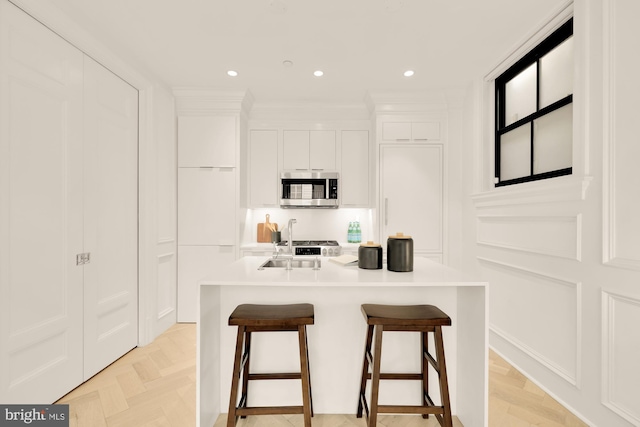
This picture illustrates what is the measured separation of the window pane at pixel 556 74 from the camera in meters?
2.15

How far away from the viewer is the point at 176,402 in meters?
2.04

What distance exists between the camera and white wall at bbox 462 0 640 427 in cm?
159

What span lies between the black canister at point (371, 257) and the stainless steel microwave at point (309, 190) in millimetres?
2021

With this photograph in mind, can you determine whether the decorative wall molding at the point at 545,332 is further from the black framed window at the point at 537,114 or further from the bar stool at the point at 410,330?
the bar stool at the point at 410,330

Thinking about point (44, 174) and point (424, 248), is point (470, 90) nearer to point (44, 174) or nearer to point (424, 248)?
point (424, 248)

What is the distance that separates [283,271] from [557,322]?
75.7 inches

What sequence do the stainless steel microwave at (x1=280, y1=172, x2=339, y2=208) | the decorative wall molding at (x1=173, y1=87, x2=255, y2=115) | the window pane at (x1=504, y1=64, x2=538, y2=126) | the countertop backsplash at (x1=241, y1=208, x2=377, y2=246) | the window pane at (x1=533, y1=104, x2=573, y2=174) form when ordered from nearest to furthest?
the window pane at (x1=533, y1=104, x2=573, y2=174) → the window pane at (x1=504, y1=64, x2=538, y2=126) → the decorative wall molding at (x1=173, y1=87, x2=255, y2=115) → the stainless steel microwave at (x1=280, y1=172, x2=339, y2=208) → the countertop backsplash at (x1=241, y1=208, x2=377, y2=246)

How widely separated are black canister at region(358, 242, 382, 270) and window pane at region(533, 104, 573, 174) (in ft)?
5.10

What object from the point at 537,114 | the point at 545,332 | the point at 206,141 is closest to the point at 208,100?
the point at 206,141

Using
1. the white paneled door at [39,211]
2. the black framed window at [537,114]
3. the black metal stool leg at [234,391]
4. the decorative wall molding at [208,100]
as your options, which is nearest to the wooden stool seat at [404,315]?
the black metal stool leg at [234,391]

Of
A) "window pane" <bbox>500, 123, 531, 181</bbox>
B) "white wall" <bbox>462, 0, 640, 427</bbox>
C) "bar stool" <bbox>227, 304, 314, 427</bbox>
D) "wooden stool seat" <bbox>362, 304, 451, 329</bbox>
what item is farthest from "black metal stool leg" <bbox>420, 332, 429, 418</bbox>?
"window pane" <bbox>500, 123, 531, 181</bbox>

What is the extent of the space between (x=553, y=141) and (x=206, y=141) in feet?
11.0

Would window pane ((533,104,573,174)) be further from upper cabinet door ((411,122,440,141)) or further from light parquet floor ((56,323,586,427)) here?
light parquet floor ((56,323,586,427))

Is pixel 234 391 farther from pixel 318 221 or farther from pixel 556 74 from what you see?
pixel 556 74
